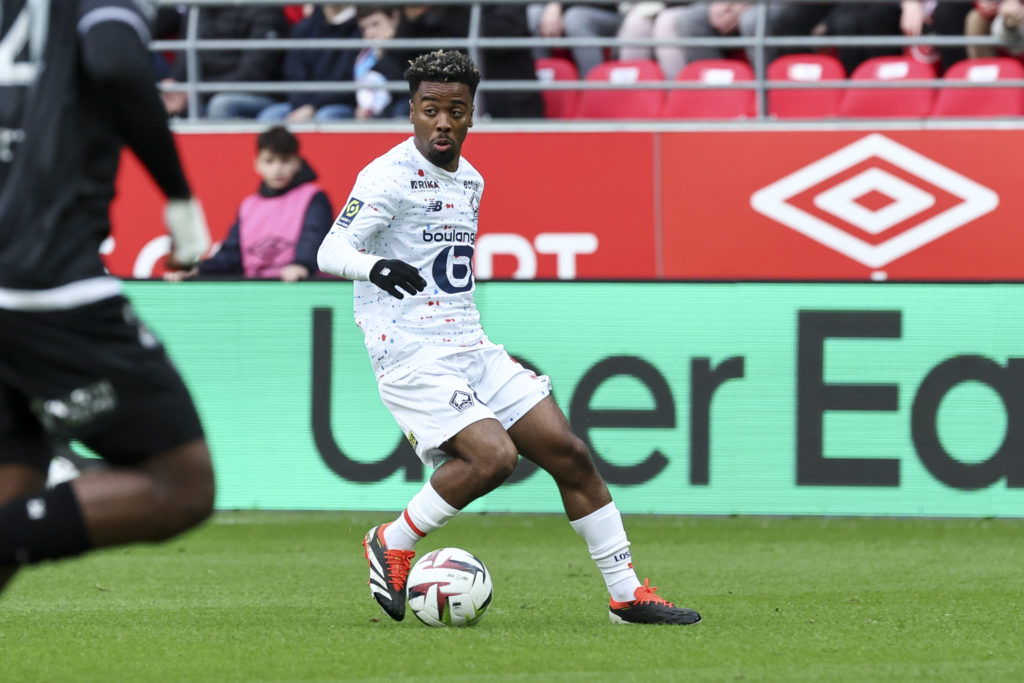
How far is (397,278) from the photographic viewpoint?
5.62 meters

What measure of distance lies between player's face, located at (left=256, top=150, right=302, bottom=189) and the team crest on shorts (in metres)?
4.99

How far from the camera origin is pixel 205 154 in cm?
1283

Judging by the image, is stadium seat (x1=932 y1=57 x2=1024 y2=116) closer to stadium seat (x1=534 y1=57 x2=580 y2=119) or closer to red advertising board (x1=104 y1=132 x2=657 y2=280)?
red advertising board (x1=104 y1=132 x2=657 y2=280)

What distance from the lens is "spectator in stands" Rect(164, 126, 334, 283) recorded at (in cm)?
1060

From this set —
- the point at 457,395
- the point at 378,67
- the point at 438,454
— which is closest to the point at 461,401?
the point at 457,395

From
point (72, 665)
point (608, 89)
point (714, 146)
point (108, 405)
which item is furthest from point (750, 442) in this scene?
point (108, 405)

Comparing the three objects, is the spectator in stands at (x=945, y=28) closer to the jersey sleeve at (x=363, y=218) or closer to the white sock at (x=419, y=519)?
the jersey sleeve at (x=363, y=218)

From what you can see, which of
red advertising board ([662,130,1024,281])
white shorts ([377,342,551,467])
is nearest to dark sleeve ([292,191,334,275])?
red advertising board ([662,130,1024,281])

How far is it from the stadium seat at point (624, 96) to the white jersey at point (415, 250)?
679 centimetres

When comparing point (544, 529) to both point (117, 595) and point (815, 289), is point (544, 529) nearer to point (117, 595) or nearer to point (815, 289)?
point (815, 289)

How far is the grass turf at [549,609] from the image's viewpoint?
5109 millimetres

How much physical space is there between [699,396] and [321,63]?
5064 mm

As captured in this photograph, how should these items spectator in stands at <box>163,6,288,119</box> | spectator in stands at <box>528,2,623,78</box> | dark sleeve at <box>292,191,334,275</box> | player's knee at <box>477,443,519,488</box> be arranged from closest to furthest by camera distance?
player's knee at <box>477,443,519,488</box> < dark sleeve at <box>292,191,334,275</box> < spectator in stands at <box>528,2,623,78</box> < spectator in stands at <box>163,6,288,119</box>

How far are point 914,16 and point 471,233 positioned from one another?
6.78m
